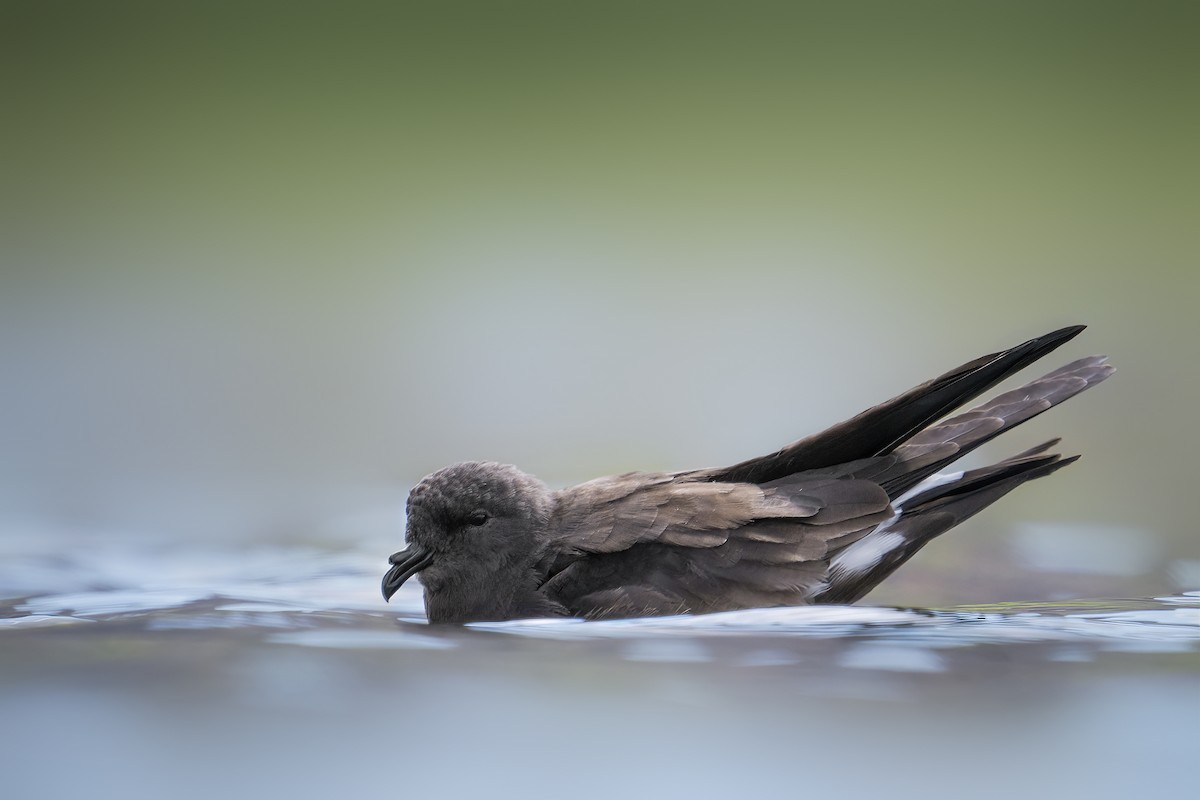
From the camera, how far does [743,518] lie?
2.50 meters

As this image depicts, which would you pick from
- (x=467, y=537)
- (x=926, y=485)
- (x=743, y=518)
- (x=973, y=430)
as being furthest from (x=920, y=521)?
(x=467, y=537)

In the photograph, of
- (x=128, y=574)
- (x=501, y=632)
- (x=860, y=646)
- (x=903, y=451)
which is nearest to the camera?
(x=860, y=646)

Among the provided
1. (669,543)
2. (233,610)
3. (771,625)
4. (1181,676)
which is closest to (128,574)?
(233,610)

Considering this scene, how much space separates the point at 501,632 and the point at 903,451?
35.9 inches

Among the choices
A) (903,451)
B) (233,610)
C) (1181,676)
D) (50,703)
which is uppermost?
(903,451)

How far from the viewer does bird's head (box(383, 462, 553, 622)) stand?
8.54ft

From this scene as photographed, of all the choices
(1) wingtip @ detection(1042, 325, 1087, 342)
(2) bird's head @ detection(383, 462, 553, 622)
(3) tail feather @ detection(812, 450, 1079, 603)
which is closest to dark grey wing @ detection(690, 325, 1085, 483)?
(1) wingtip @ detection(1042, 325, 1087, 342)

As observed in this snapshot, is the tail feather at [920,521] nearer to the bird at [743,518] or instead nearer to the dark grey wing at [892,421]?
the bird at [743,518]

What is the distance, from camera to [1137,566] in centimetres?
315

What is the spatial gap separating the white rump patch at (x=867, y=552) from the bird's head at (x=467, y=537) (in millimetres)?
619

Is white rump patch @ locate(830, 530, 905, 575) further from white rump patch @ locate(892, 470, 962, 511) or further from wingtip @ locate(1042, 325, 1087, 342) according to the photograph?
wingtip @ locate(1042, 325, 1087, 342)

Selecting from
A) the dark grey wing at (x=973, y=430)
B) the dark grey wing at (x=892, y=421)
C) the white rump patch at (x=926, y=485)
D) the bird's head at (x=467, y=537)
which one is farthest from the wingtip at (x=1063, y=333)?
the bird's head at (x=467, y=537)

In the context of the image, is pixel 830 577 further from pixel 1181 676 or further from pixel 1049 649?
pixel 1181 676

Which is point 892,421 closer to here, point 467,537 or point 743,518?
point 743,518
